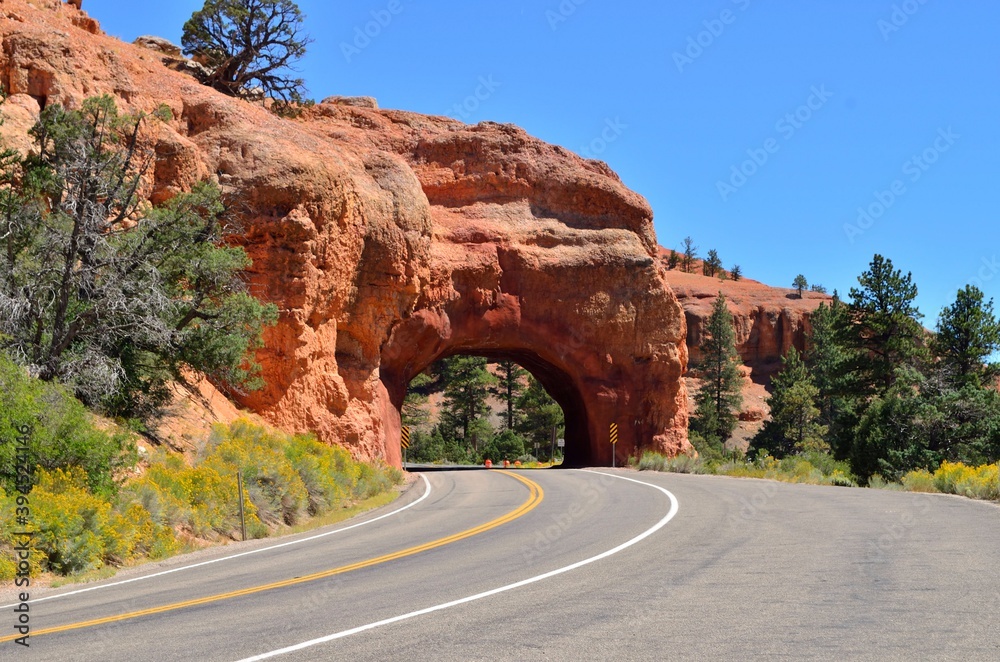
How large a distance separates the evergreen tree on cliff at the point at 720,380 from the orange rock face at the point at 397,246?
23.1 m

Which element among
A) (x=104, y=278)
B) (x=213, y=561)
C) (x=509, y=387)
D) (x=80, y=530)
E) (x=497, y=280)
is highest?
(x=497, y=280)

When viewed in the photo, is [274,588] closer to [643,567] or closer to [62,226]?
[643,567]

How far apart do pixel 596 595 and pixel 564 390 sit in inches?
1499

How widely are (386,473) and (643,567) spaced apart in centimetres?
1734

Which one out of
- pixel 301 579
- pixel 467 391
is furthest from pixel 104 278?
pixel 467 391

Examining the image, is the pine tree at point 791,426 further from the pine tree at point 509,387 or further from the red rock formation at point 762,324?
the red rock formation at point 762,324

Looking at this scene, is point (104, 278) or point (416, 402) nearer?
point (104, 278)

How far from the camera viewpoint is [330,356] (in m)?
28.7

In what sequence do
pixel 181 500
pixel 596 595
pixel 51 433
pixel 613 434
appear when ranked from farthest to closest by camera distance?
pixel 613 434, pixel 181 500, pixel 51 433, pixel 596 595

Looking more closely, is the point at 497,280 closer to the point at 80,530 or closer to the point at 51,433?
the point at 51,433

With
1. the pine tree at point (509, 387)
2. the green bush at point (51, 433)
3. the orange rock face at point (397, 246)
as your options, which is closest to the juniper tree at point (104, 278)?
the green bush at point (51, 433)

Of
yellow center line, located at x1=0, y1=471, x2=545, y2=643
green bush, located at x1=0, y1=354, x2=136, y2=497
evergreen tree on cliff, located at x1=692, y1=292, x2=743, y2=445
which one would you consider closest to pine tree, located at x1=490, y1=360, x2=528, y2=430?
evergreen tree on cliff, located at x1=692, y1=292, x2=743, y2=445

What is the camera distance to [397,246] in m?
31.1

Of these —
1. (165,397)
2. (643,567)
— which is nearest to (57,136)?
(165,397)
